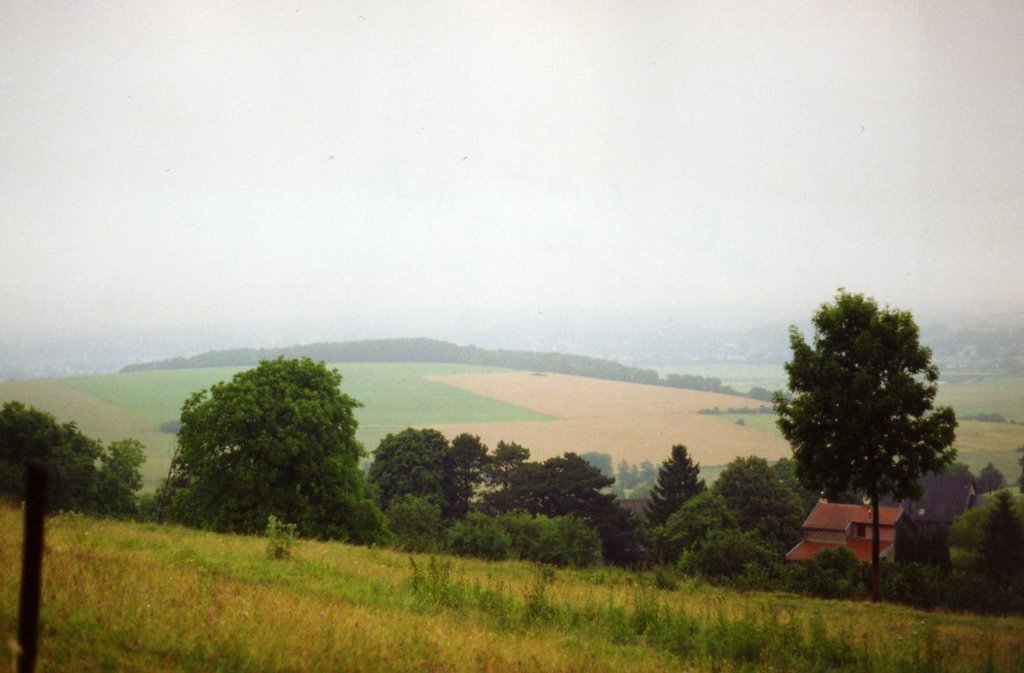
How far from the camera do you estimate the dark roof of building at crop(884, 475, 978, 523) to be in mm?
70562

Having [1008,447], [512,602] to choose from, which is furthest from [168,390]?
[1008,447]

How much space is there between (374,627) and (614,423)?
3770 inches

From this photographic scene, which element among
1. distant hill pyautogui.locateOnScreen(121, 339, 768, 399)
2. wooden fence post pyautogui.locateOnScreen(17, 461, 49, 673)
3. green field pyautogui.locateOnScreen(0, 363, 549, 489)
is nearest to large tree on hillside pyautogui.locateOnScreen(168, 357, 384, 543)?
wooden fence post pyautogui.locateOnScreen(17, 461, 49, 673)

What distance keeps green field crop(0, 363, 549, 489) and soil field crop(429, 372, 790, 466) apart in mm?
5855

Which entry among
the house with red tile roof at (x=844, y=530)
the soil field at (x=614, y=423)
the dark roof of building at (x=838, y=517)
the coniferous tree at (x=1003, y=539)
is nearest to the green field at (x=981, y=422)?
the soil field at (x=614, y=423)

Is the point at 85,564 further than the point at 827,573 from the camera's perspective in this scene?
No

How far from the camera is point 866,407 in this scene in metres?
21.7

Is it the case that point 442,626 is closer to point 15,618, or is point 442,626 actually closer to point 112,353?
point 15,618

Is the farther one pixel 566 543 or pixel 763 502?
pixel 763 502

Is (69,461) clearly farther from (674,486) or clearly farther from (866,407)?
(674,486)

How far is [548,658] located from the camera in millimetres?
8500

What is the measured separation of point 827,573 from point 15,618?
3138 centimetres

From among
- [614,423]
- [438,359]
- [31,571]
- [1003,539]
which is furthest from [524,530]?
[438,359]

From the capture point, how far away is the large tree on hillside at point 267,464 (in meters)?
32.4
